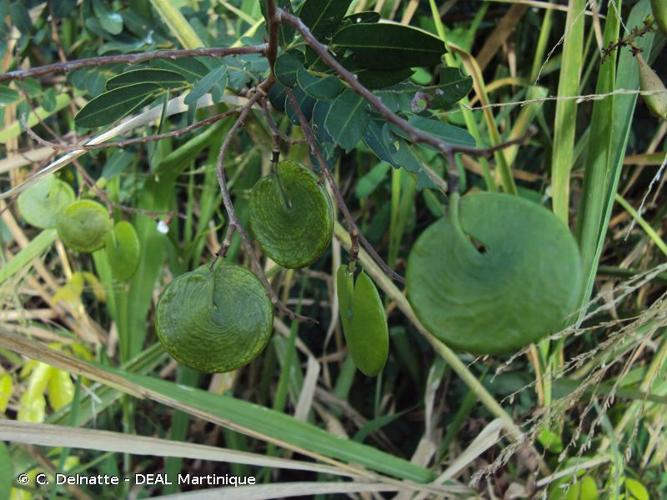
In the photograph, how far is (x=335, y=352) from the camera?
1.31 metres

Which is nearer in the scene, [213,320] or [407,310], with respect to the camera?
A: [213,320]

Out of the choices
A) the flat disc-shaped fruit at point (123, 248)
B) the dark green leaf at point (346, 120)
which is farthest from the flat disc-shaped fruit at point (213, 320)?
the flat disc-shaped fruit at point (123, 248)

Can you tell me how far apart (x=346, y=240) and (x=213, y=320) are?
1.31 feet

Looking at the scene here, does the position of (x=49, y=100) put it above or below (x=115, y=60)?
below

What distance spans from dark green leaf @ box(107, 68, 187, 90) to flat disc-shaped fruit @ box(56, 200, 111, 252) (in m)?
0.25

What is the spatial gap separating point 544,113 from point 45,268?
3.18 ft

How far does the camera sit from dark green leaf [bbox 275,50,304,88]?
567 mm

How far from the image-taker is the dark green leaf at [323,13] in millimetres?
550

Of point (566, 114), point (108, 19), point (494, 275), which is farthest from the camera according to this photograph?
point (108, 19)

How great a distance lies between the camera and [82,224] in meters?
0.83

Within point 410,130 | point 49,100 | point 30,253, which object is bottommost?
point 30,253

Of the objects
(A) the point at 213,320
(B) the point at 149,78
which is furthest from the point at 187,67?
(A) the point at 213,320

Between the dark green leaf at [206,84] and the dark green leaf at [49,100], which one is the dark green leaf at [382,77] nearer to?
the dark green leaf at [206,84]

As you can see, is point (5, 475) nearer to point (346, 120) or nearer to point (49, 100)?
point (346, 120)
